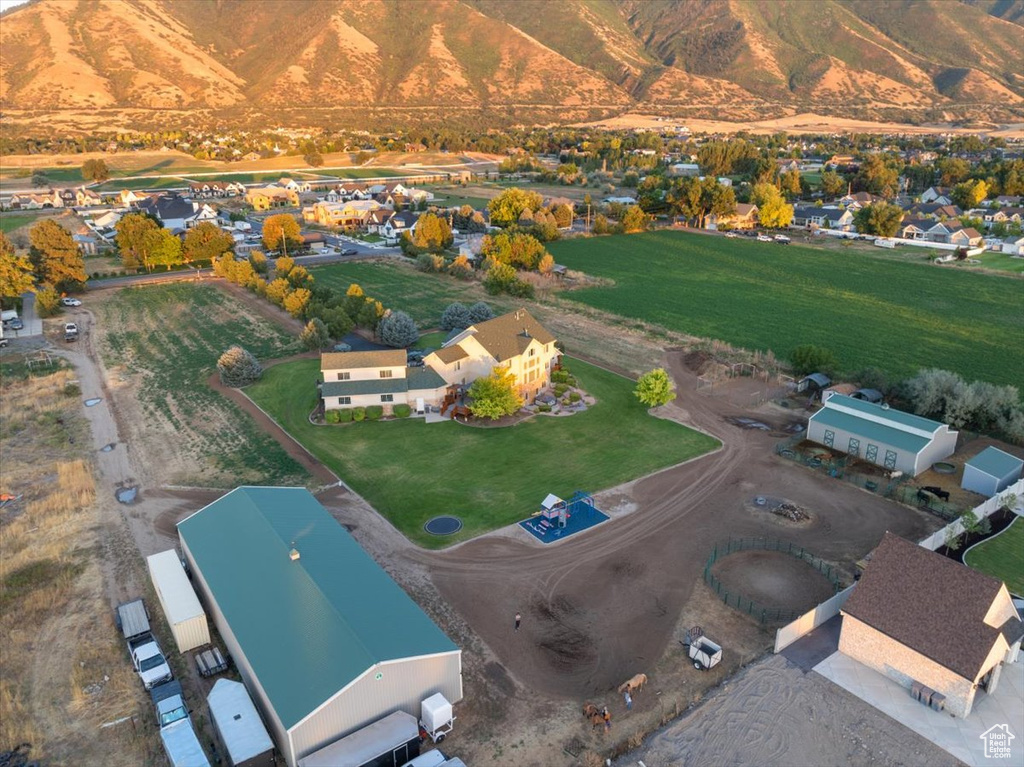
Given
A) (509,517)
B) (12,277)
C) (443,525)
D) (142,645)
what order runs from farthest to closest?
1. (12,277)
2. (509,517)
3. (443,525)
4. (142,645)

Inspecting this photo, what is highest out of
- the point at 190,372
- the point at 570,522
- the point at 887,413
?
the point at 887,413

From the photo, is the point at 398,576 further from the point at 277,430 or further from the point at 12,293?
the point at 12,293

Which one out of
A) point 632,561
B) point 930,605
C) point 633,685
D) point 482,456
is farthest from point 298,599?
point 930,605

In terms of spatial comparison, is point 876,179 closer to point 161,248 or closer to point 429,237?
point 429,237

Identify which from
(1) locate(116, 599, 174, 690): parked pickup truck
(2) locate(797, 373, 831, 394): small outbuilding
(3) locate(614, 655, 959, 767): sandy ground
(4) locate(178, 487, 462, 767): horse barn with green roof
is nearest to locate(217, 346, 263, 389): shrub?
(4) locate(178, 487, 462, 767): horse barn with green roof

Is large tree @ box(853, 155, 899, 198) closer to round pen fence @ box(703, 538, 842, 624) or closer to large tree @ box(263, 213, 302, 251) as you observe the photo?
large tree @ box(263, 213, 302, 251)

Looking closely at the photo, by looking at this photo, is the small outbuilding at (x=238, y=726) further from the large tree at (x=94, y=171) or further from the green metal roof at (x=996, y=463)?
the large tree at (x=94, y=171)

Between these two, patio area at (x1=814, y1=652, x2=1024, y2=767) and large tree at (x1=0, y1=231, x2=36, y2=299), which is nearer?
patio area at (x1=814, y1=652, x2=1024, y2=767)
